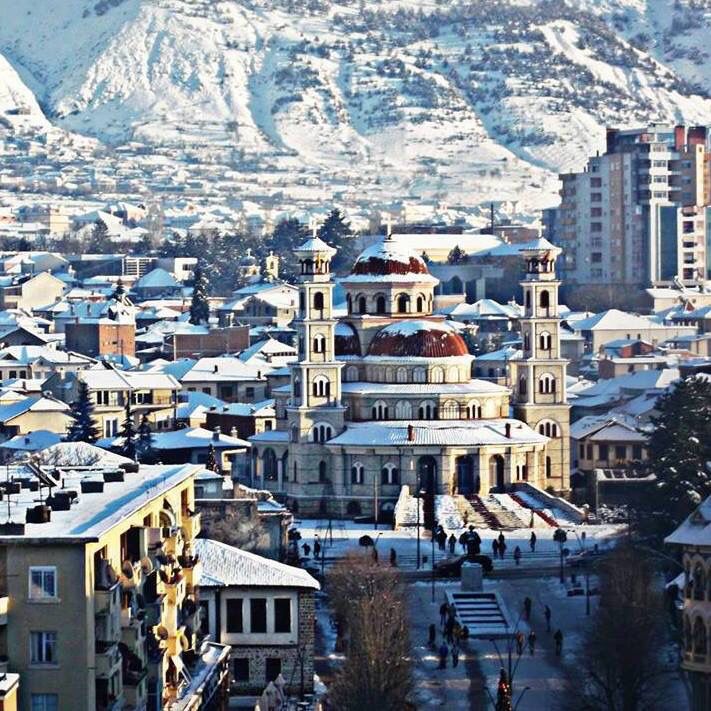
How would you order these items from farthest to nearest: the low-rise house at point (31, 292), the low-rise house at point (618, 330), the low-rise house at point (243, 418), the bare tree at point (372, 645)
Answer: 1. the low-rise house at point (31, 292)
2. the low-rise house at point (618, 330)
3. the low-rise house at point (243, 418)
4. the bare tree at point (372, 645)

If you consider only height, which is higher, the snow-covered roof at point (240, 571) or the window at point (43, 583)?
the window at point (43, 583)

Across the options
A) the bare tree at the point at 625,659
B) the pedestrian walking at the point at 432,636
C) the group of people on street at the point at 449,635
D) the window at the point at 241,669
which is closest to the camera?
the bare tree at the point at 625,659

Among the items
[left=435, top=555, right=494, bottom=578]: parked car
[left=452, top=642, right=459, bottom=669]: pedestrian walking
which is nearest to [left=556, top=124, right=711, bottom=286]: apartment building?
[left=435, top=555, right=494, bottom=578]: parked car

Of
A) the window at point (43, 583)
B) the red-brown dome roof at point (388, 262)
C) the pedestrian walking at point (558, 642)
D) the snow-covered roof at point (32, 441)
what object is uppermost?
the red-brown dome roof at point (388, 262)

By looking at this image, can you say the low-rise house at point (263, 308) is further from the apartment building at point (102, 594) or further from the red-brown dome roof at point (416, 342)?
the apartment building at point (102, 594)

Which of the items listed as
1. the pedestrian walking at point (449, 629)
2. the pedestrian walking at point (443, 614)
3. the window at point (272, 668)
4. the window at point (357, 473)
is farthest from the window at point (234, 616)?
the window at point (357, 473)

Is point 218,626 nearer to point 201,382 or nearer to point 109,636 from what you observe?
point 109,636

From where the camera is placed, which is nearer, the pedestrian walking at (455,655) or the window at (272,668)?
the window at (272,668)
